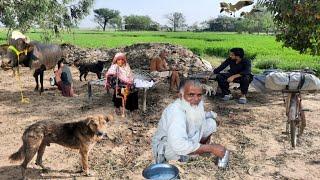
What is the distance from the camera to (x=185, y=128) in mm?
3537

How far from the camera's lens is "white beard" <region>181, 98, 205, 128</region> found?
12.1 feet

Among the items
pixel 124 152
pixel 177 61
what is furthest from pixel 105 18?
pixel 124 152

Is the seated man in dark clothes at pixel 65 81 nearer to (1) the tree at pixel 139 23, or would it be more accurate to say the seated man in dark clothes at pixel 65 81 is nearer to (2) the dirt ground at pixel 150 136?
(2) the dirt ground at pixel 150 136

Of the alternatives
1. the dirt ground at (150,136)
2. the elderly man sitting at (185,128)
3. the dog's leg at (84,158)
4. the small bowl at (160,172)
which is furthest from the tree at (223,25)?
the small bowl at (160,172)

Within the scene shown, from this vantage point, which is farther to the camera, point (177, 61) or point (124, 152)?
point (177, 61)

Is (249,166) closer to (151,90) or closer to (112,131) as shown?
(112,131)

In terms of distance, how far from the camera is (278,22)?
1196cm

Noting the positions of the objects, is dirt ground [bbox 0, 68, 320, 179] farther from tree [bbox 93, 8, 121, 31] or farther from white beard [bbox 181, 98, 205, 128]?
tree [bbox 93, 8, 121, 31]

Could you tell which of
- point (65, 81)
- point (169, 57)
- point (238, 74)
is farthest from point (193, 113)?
point (169, 57)

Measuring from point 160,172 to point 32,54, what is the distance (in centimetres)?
777

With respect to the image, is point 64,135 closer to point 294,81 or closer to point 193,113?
point 193,113

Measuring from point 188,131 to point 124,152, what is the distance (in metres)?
3.58

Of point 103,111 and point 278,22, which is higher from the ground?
point 278,22

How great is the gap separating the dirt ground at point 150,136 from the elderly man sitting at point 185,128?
2.25 meters
